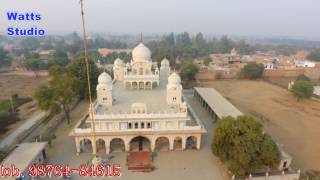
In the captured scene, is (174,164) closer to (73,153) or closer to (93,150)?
(93,150)

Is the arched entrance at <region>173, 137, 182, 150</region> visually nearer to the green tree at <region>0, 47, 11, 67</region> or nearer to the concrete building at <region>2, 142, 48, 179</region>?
the concrete building at <region>2, 142, 48, 179</region>

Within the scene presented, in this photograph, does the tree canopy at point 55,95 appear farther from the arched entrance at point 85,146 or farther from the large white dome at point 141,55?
the large white dome at point 141,55

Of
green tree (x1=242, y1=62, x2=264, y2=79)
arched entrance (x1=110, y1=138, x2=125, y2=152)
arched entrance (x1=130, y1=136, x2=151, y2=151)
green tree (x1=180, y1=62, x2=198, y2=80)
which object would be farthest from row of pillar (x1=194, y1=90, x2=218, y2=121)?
green tree (x1=242, y1=62, x2=264, y2=79)

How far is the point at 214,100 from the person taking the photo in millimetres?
39219

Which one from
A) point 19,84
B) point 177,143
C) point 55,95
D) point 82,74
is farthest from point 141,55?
point 19,84

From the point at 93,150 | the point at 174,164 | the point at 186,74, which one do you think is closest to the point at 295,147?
the point at 174,164

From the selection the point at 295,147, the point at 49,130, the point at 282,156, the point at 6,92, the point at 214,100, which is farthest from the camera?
the point at 6,92

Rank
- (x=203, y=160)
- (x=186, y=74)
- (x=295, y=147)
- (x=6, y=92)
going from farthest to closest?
1. (x=186, y=74)
2. (x=6, y=92)
3. (x=295, y=147)
4. (x=203, y=160)

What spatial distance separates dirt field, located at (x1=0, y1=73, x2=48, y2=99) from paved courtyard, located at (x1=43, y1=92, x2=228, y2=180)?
1146 inches

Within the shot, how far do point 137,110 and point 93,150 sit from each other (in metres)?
6.11

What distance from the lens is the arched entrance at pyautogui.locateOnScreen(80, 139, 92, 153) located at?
90.4 feet

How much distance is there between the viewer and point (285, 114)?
133 feet

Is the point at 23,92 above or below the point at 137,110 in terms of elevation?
below

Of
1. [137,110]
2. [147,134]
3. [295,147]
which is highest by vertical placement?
[137,110]
